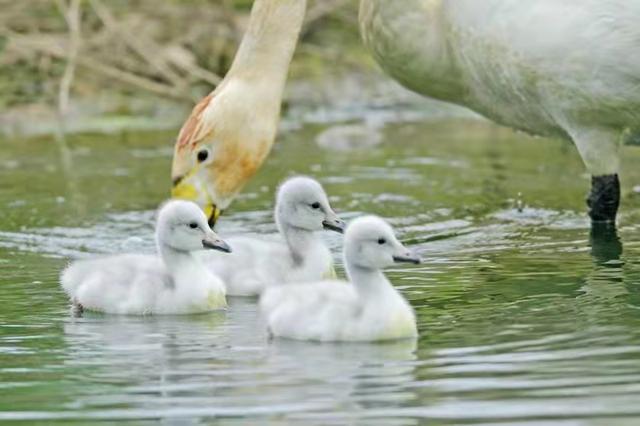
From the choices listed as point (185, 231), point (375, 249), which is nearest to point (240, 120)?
point (185, 231)

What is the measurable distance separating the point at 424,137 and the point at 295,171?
6.85ft

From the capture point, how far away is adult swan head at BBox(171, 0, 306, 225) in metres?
9.47

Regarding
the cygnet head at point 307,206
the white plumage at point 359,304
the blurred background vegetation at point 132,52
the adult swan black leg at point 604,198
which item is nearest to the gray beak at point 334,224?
the cygnet head at point 307,206

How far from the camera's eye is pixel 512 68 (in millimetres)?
9219

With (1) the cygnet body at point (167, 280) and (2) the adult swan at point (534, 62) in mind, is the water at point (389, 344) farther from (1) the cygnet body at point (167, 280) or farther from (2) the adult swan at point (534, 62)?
(2) the adult swan at point (534, 62)

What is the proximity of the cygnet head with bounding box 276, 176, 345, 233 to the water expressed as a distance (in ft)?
1.38

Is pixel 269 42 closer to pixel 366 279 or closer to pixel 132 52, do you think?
pixel 366 279

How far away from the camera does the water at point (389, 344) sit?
6.02 meters

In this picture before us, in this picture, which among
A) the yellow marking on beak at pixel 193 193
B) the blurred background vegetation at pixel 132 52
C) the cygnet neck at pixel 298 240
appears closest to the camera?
the cygnet neck at pixel 298 240

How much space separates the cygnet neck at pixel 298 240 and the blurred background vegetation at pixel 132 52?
7.30 metres

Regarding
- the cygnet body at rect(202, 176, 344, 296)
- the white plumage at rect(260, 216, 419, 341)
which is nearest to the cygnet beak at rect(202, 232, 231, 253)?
the cygnet body at rect(202, 176, 344, 296)

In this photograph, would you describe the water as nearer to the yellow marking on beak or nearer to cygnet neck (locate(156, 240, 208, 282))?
cygnet neck (locate(156, 240, 208, 282))

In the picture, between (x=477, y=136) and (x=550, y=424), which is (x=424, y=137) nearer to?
(x=477, y=136)

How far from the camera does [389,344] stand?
276 inches
